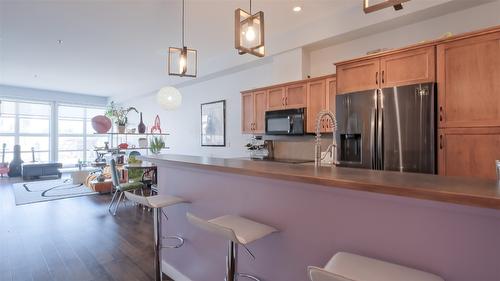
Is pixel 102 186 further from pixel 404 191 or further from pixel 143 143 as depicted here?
pixel 404 191

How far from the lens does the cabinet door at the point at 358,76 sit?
2996mm

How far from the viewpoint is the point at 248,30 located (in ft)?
7.00

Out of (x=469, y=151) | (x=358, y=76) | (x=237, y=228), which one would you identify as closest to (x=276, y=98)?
(x=358, y=76)

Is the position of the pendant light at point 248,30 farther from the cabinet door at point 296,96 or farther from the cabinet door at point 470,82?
the cabinet door at point 296,96

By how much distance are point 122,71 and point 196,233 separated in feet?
19.6

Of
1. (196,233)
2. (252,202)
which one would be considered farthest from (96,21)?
(252,202)

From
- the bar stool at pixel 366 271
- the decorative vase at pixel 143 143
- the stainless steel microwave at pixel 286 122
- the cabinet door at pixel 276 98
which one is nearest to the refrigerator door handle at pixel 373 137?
the stainless steel microwave at pixel 286 122

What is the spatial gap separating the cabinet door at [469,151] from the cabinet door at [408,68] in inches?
23.2

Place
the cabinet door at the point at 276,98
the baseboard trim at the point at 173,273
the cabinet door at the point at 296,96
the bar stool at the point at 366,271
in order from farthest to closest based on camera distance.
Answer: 1. the cabinet door at the point at 276,98
2. the cabinet door at the point at 296,96
3. the baseboard trim at the point at 173,273
4. the bar stool at the point at 366,271

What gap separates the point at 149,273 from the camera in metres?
2.60

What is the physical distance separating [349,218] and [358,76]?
2.30 m

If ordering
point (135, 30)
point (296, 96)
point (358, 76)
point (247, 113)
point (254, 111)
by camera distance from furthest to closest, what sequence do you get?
point (247, 113)
point (254, 111)
point (135, 30)
point (296, 96)
point (358, 76)

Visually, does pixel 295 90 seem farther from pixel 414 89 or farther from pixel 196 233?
pixel 196 233

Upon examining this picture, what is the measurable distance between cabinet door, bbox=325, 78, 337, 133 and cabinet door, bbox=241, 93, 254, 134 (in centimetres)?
154
